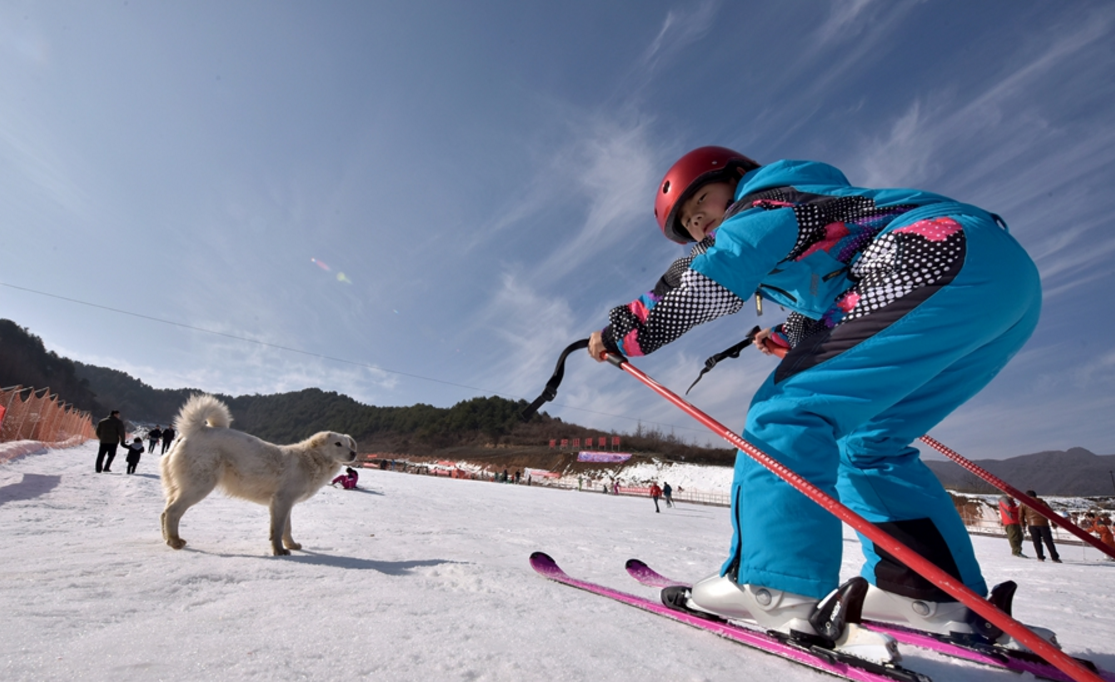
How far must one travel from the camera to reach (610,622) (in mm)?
1923

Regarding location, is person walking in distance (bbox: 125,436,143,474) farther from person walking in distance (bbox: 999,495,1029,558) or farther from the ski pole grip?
person walking in distance (bbox: 999,495,1029,558)

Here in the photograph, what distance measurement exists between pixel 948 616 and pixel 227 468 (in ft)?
17.6

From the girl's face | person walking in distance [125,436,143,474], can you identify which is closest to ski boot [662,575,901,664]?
the girl's face

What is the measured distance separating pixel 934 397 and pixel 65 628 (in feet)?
10.8

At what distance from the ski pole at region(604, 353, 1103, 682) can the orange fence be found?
17.3 m

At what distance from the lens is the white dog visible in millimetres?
4188

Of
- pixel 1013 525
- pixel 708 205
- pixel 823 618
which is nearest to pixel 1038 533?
pixel 1013 525

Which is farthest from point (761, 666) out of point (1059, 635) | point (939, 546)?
point (1059, 635)

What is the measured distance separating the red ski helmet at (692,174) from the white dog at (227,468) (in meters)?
4.11

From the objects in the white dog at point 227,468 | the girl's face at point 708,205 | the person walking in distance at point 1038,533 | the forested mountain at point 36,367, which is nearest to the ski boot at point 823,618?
the girl's face at point 708,205

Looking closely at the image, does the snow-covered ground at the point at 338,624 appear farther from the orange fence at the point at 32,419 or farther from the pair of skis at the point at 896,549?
the orange fence at the point at 32,419

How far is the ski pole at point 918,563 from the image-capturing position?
1.08m

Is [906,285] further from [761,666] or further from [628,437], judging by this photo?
[628,437]

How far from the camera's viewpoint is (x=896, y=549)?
139 cm
